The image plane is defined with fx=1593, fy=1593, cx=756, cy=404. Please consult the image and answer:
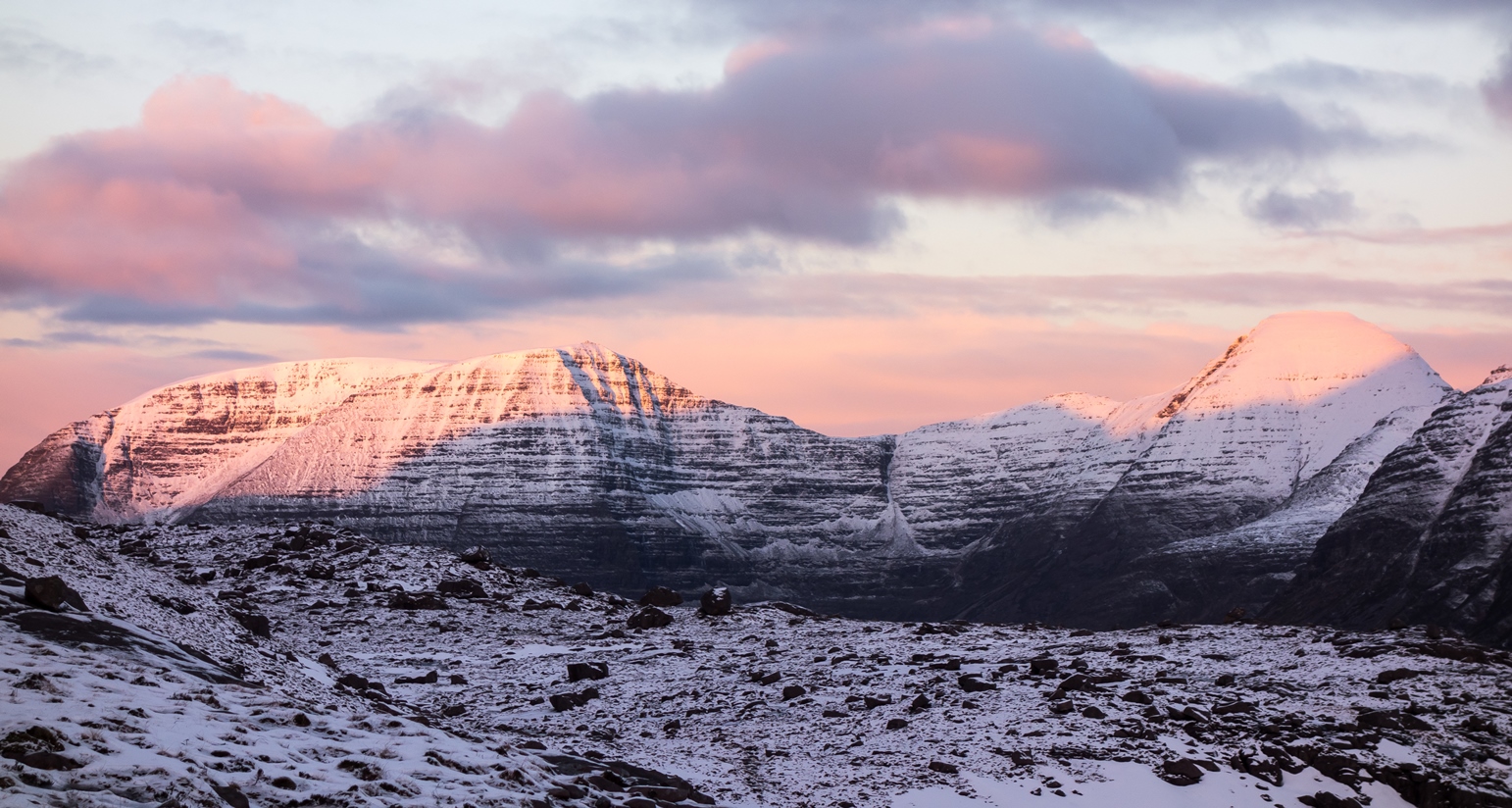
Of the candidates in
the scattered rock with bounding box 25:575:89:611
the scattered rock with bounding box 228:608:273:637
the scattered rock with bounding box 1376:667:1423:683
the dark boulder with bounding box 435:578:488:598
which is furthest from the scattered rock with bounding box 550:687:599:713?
the scattered rock with bounding box 1376:667:1423:683

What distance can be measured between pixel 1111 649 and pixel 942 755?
1482 centimetres

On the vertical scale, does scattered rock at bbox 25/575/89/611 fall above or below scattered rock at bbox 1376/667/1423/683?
above

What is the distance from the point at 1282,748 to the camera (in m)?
41.2

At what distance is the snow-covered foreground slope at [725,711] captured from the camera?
99.5 feet

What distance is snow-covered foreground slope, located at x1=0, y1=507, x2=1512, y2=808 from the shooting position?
99.5 feet

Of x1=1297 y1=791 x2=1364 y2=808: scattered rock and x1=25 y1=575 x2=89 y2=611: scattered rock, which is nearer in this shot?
x1=1297 y1=791 x2=1364 y2=808: scattered rock

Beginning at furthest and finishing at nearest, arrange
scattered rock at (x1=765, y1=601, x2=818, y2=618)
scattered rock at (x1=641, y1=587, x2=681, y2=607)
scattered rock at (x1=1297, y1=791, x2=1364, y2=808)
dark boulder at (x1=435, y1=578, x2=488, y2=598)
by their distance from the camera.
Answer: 1. scattered rock at (x1=641, y1=587, x2=681, y2=607)
2. dark boulder at (x1=435, y1=578, x2=488, y2=598)
3. scattered rock at (x1=765, y1=601, x2=818, y2=618)
4. scattered rock at (x1=1297, y1=791, x2=1364, y2=808)

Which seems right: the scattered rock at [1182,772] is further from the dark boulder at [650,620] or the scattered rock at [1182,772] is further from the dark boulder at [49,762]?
the dark boulder at [650,620]

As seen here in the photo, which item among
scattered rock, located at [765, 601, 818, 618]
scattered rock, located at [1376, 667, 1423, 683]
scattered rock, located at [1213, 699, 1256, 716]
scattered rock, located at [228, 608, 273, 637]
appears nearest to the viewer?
scattered rock, located at [1213, 699, 1256, 716]

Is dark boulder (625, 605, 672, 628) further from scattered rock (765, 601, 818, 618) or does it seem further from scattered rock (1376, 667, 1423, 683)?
scattered rock (1376, 667, 1423, 683)

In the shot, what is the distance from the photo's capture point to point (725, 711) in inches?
1989

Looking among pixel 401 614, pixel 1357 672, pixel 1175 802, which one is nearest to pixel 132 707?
pixel 1175 802

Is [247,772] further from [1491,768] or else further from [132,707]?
[1491,768]

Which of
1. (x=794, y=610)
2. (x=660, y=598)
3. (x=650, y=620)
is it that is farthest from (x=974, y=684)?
(x=660, y=598)
